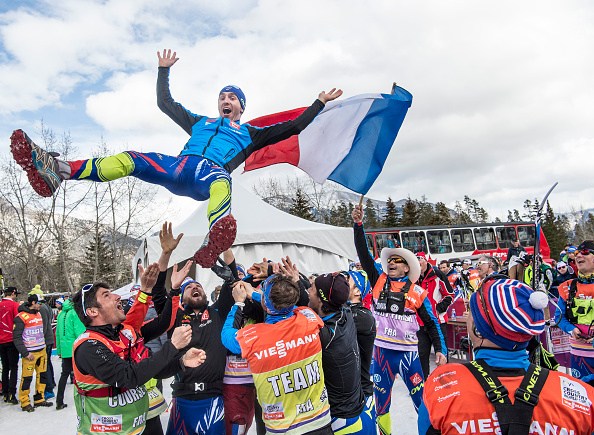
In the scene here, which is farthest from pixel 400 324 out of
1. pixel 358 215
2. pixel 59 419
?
pixel 59 419

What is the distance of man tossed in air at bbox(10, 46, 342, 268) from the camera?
2.75m

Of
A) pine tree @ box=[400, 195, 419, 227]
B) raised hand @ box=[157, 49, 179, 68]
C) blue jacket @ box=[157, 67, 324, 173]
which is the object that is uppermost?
pine tree @ box=[400, 195, 419, 227]

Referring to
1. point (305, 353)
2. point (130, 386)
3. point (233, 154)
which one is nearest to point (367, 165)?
point (233, 154)

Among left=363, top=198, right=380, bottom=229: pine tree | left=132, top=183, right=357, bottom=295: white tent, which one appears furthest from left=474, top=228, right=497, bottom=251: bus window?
left=363, top=198, right=380, bottom=229: pine tree

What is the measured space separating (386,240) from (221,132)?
67.9 ft

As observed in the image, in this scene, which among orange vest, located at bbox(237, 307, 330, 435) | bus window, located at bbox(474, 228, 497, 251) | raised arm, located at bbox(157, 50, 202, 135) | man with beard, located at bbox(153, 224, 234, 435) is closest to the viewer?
orange vest, located at bbox(237, 307, 330, 435)

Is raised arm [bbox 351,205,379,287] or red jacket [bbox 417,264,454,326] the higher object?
raised arm [bbox 351,205,379,287]

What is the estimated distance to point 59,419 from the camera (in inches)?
245

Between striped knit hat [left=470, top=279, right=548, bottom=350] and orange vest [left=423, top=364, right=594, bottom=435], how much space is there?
161 mm

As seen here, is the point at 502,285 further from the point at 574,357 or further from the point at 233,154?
the point at 574,357

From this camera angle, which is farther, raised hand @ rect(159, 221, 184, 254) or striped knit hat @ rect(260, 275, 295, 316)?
raised hand @ rect(159, 221, 184, 254)

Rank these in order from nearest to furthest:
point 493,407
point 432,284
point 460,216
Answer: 1. point 493,407
2. point 432,284
3. point 460,216

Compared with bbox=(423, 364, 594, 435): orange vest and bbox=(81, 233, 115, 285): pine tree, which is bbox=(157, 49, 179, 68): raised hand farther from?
bbox=(81, 233, 115, 285): pine tree

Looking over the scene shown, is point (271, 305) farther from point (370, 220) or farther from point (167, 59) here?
point (370, 220)
